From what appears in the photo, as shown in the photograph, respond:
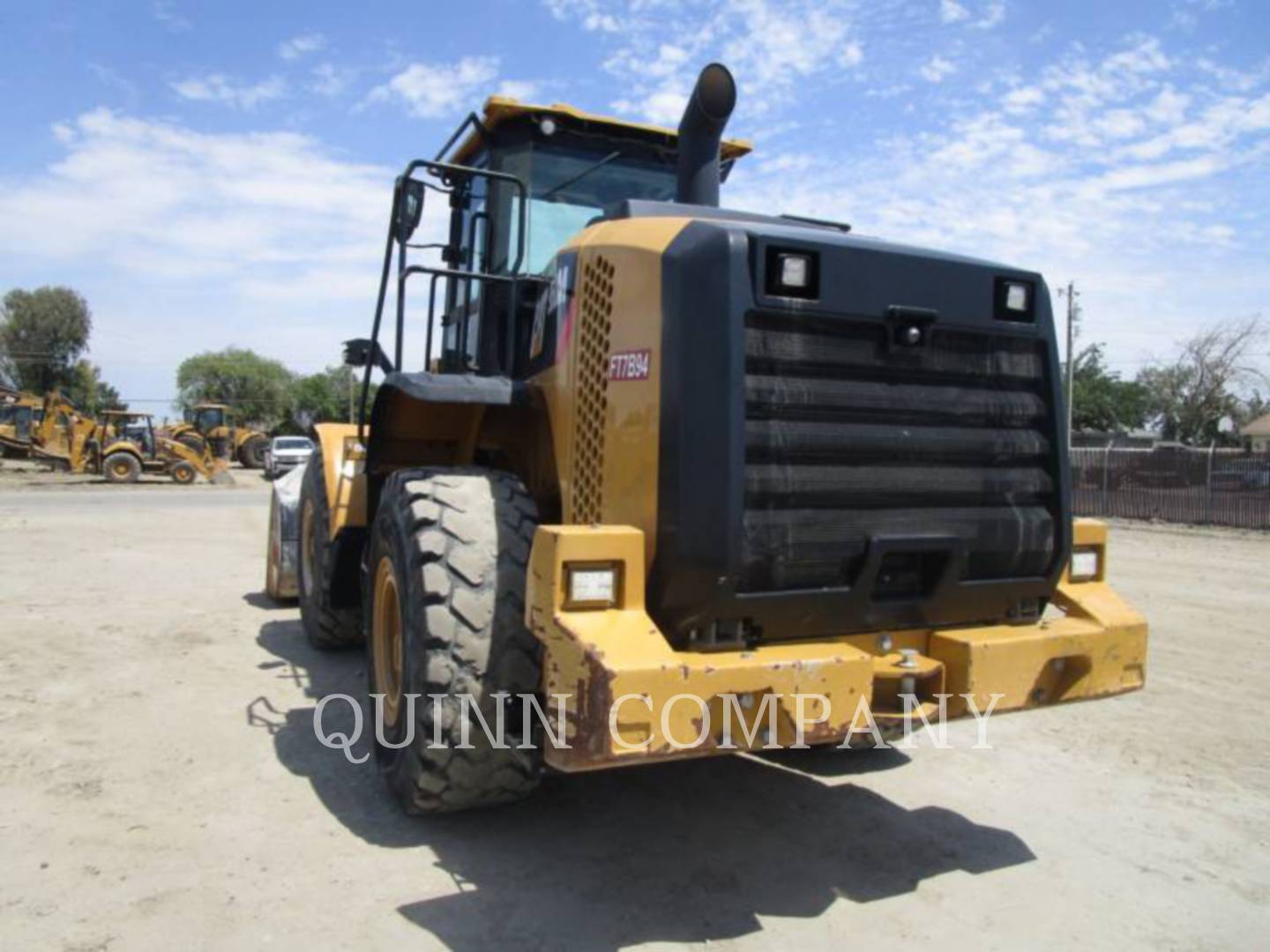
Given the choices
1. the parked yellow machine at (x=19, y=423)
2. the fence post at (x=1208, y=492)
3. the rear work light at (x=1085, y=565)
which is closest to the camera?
the rear work light at (x=1085, y=565)

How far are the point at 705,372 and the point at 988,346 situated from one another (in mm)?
1169

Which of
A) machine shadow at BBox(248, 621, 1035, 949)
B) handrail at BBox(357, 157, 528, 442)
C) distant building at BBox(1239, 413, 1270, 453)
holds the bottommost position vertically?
machine shadow at BBox(248, 621, 1035, 949)

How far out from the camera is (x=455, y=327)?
5.49 metres

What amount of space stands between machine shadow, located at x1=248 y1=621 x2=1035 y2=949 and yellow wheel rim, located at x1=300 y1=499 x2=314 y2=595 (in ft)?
6.91

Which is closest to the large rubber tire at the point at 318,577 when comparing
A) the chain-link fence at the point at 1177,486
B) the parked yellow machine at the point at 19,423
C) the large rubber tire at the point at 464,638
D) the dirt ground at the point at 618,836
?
the dirt ground at the point at 618,836

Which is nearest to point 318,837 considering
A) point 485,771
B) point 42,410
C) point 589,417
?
point 485,771

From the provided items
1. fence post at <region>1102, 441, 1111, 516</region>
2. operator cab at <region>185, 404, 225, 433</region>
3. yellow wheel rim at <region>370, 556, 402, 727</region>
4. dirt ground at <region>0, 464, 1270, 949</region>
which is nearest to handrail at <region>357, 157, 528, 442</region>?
yellow wheel rim at <region>370, 556, 402, 727</region>

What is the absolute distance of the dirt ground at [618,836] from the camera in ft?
10.3

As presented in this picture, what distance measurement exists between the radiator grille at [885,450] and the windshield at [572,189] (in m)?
1.93

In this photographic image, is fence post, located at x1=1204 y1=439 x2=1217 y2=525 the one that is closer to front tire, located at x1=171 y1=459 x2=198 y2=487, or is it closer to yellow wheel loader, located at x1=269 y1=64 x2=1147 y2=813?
yellow wheel loader, located at x1=269 y1=64 x2=1147 y2=813

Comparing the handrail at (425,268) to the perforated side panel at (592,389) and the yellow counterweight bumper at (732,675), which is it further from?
the yellow counterweight bumper at (732,675)

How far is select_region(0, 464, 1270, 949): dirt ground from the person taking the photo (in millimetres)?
3146

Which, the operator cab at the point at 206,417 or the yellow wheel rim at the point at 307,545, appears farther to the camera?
the operator cab at the point at 206,417

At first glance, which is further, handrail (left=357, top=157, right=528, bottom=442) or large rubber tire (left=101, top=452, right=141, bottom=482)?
large rubber tire (left=101, top=452, right=141, bottom=482)
